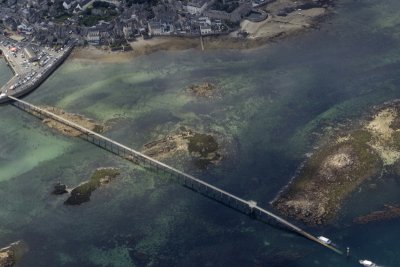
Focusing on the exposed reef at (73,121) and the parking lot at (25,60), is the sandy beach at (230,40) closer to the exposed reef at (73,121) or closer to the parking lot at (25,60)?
the parking lot at (25,60)

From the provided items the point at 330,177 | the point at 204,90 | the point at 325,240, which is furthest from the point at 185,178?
the point at 204,90

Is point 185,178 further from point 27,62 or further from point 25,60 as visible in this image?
point 25,60

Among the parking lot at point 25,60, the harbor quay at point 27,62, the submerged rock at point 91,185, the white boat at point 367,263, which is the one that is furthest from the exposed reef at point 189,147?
the parking lot at point 25,60

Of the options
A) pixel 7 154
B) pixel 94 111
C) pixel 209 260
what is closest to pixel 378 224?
pixel 209 260

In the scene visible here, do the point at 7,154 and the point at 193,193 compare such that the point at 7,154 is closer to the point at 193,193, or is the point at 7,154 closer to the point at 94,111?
the point at 94,111

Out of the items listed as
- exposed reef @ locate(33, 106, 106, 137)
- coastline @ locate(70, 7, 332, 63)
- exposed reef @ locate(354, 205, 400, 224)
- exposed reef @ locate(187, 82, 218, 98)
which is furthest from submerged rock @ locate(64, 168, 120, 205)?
exposed reef @ locate(354, 205, 400, 224)

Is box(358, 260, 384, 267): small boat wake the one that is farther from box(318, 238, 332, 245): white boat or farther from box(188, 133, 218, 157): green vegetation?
box(188, 133, 218, 157): green vegetation
